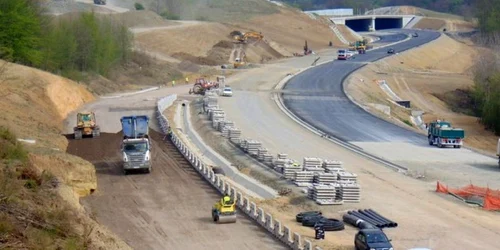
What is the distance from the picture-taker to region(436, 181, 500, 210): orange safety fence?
39.3 metres

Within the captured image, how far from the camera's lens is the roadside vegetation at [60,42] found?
7288 cm

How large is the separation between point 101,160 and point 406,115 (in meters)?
39.4

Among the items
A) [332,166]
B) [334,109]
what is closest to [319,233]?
[332,166]

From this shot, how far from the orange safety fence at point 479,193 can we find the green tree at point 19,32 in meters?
40.9

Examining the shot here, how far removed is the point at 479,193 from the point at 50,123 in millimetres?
30204

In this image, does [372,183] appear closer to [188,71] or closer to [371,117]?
[371,117]

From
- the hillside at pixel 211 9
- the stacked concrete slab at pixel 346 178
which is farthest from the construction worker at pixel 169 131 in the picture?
the hillside at pixel 211 9

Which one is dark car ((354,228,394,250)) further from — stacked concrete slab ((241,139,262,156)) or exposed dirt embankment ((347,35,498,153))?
exposed dirt embankment ((347,35,498,153))

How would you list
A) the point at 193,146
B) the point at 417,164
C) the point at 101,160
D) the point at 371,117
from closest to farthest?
1. the point at 101,160
2. the point at 417,164
3. the point at 193,146
4. the point at 371,117

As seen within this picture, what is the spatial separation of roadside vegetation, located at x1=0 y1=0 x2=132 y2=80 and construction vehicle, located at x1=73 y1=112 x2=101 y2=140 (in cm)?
1379

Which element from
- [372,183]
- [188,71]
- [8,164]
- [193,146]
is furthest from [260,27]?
[8,164]

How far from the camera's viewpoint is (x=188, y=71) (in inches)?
4178

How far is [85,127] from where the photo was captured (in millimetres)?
54781

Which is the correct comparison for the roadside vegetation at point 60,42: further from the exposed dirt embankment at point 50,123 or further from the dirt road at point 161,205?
the dirt road at point 161,205
